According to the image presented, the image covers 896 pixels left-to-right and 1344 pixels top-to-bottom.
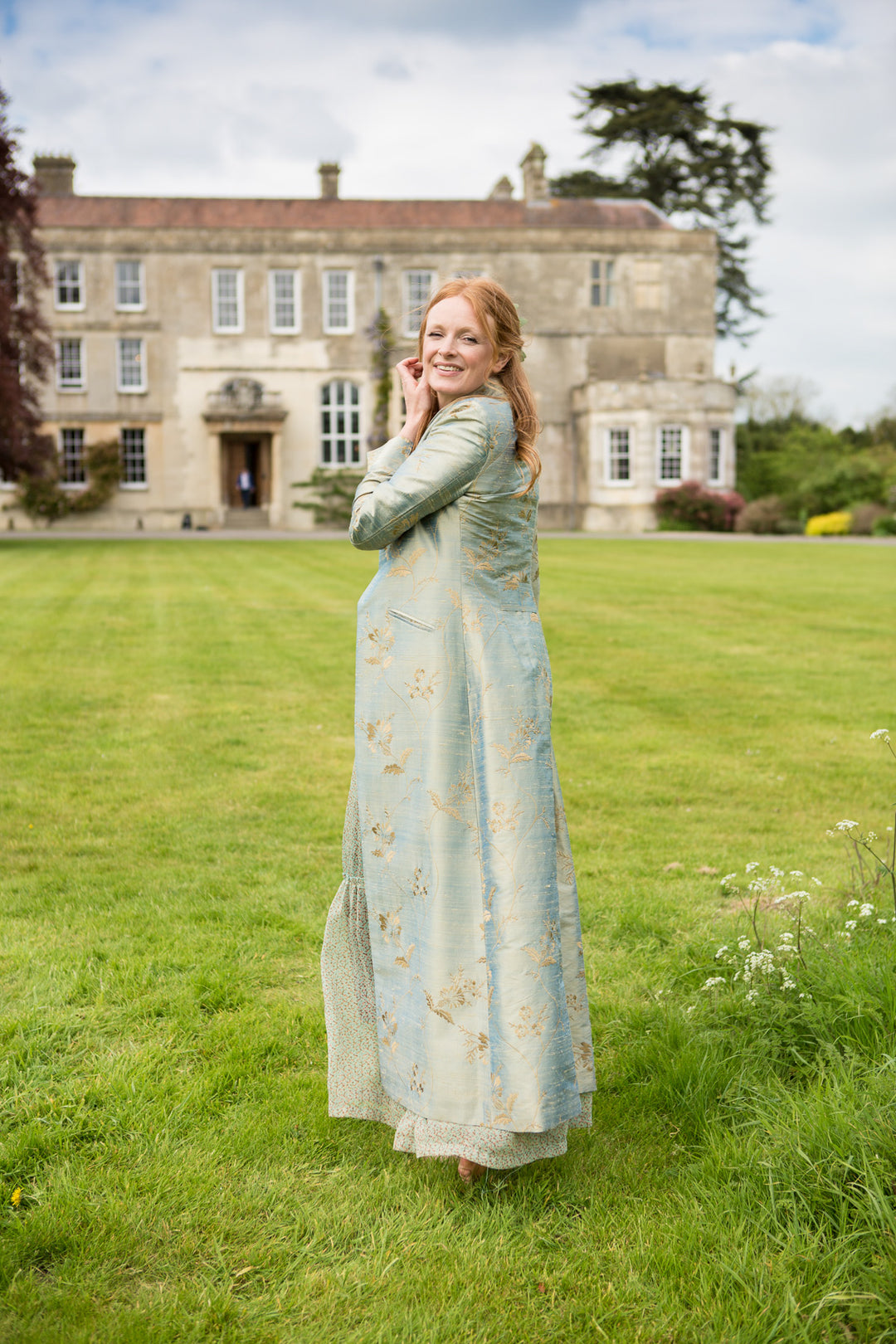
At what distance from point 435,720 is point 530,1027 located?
664 mm

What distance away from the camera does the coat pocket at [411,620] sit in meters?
2.50

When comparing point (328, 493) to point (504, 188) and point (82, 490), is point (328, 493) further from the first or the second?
point (504, 188)

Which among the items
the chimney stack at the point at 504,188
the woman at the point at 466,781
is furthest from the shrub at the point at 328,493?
the woman at the point at 466,781

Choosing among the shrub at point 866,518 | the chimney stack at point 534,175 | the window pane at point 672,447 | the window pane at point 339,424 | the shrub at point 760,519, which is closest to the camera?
the shrub at point 866,518

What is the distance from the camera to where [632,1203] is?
2500mm

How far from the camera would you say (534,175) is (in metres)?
40.9

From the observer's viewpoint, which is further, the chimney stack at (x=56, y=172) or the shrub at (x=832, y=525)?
the chimney stack at (x=56, y=172)

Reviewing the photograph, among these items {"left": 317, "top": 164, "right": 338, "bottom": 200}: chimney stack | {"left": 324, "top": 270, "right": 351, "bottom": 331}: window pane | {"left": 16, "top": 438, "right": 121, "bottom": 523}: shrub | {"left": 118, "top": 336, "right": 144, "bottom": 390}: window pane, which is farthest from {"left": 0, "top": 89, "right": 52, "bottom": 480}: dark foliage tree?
{"left": 317, "top": 164, "right": 338, "bottom": 200}: chimney stack


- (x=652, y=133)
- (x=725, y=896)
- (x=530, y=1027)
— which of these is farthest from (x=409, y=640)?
(x=652, y=133)

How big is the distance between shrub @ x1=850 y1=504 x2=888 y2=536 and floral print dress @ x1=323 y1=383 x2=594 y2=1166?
33.6 meters

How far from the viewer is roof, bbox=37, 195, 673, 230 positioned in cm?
3891

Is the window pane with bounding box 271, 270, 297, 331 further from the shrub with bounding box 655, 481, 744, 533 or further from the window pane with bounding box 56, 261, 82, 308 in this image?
the shrub with bounding box 655, 481, 744, 533

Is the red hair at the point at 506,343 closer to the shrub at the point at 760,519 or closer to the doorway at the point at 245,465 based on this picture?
the shrub at the point at 760,519

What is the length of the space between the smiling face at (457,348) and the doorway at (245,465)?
3763cm
